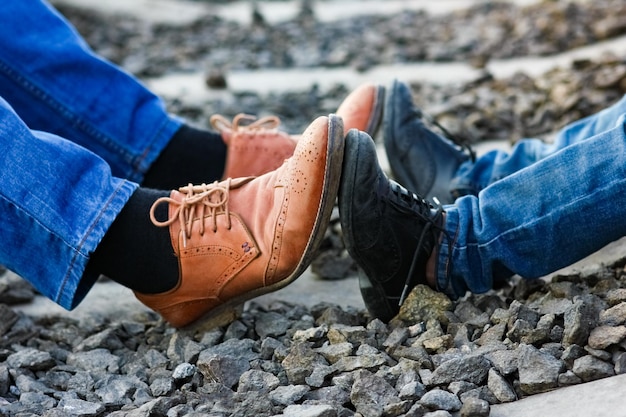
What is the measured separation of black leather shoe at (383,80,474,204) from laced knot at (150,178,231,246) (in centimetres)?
70

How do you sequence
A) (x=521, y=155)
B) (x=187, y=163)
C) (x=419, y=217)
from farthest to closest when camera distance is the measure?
(x=187, y=163), (x=521, y=155), (x=419, y=217)

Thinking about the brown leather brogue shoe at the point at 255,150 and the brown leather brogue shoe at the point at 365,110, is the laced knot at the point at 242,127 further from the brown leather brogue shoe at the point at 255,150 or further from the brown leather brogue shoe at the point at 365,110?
the brown leather brogue shoe at the point at 365,110

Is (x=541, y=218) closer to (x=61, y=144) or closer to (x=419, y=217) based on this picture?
(x=419, y=217)

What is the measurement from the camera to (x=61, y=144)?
5.82ft

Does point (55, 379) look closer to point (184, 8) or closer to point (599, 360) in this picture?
point (599, 360)

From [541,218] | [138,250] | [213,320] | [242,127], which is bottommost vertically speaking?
[213,320]

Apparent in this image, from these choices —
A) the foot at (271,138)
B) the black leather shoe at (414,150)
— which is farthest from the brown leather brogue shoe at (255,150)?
the black leather shoe at (414,150)

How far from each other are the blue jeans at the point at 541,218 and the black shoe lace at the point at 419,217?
0.09 feet

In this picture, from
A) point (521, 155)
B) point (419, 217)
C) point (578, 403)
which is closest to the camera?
point (578, 403)

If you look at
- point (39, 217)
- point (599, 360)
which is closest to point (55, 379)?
point (39, 217)

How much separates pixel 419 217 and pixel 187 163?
79 cm

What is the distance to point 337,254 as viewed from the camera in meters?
2.41

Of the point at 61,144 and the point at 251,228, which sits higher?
the point at 61,144

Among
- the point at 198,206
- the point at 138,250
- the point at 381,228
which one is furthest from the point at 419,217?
the point at 138,250
